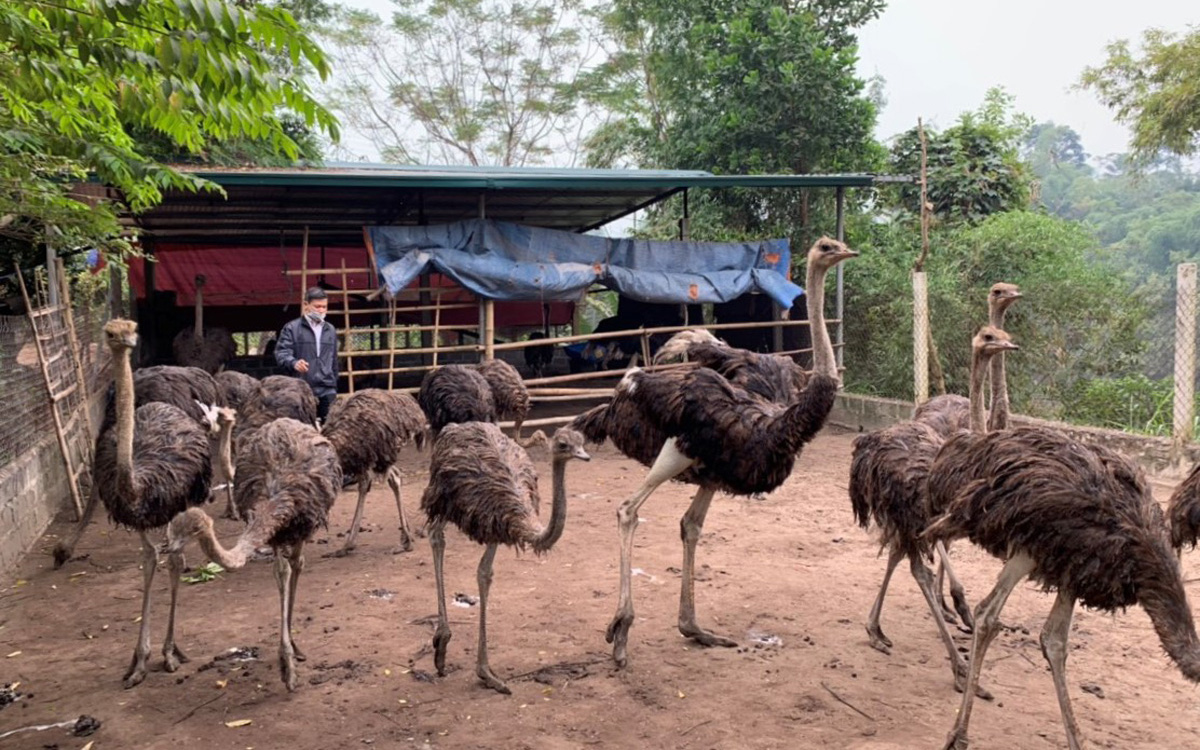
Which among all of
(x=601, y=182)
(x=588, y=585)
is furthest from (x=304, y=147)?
(x=588, y=585)

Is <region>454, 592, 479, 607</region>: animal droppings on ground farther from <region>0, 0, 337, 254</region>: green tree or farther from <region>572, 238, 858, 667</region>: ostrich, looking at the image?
<region>0, 0, 337, 254</region>: green tree

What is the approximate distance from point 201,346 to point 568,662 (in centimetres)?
959

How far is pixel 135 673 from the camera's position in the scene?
4.39m

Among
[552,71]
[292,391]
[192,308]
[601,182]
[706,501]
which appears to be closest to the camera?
[706,501]

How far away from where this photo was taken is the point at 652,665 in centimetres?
457

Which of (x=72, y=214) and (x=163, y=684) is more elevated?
(x=72, y=214)

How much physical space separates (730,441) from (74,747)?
120 inches

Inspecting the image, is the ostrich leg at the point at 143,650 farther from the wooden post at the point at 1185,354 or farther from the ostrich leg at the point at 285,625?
the wooden post at the point at 1185,354

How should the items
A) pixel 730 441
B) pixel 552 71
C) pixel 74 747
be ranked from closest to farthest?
pixel 74 747 → pixel 730 441 → pixel 552 71

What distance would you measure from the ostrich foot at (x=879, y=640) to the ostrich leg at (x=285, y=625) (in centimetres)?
273

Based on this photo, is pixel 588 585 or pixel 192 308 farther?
pixel 192 308

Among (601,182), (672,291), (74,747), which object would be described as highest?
(601,182)

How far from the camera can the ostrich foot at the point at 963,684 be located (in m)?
4.16

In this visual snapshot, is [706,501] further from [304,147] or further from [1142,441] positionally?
[304,147]
